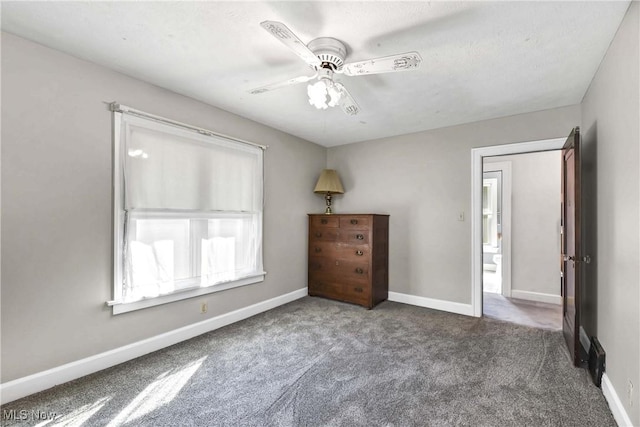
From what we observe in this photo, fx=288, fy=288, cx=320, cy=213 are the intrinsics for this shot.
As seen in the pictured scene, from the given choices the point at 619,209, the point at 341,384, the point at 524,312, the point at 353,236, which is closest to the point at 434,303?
the point at 524,312

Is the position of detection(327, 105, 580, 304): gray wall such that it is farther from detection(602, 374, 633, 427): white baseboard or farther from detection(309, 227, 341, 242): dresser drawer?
detection(602, 374, 633, 427): white baseboard

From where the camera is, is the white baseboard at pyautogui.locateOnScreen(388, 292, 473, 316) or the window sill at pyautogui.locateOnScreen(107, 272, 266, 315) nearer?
the window sill at pyautogui.locateOnScreen(107, 272, 266, 315)

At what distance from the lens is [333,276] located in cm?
390

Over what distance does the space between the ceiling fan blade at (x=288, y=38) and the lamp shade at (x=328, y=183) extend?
7.72ft

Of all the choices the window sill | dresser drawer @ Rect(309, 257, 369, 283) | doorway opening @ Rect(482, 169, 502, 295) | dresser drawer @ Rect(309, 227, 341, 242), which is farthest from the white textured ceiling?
doorway opening @ Rect(482, 169, 502, 295)

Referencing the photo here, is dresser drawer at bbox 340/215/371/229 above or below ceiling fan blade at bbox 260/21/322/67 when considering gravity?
below

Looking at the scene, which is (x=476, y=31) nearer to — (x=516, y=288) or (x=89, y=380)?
(x=89, y=380)

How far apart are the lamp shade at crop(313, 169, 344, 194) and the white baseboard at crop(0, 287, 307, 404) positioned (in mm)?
1804

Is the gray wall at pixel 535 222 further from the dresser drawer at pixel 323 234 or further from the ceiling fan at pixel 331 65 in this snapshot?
the ceiling fan at pixel 331 65

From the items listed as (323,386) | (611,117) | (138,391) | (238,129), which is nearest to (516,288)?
(611,117)

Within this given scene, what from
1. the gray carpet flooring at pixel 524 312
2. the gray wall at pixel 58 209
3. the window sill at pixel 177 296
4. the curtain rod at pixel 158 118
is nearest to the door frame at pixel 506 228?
the gray carpet flooring at pixel 524 312

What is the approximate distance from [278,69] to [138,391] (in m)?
2.46

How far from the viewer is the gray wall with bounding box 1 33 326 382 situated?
1.80m

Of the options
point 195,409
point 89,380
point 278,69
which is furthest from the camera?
point 278,69
